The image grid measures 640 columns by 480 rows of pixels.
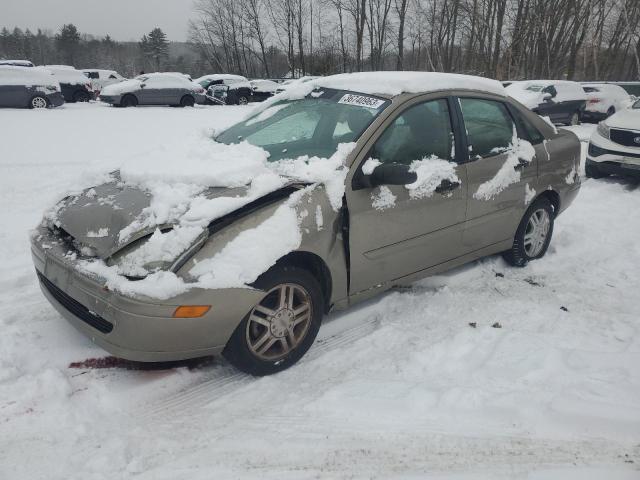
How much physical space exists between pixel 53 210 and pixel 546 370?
328 centimetres

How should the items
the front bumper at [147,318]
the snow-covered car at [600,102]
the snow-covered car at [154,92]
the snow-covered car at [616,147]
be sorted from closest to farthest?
the front bumper at [147,318] → the snow-covered car at [616,147] → the snow-covered car at [600,102] → the snow-covered car at [154,92]

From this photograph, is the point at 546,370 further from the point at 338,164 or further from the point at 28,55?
the point at 28,55

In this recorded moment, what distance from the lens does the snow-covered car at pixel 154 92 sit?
20.4m

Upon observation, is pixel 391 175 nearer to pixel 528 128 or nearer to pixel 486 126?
pixel 486 126

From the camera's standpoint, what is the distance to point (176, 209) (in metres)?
2.70

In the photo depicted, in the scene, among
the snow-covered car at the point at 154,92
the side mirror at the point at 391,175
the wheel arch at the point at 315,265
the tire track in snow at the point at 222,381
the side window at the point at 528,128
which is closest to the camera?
the tire track in snow at the point at 222,381

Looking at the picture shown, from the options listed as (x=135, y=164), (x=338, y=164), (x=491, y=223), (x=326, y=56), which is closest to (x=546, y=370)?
(x=491, y=223)

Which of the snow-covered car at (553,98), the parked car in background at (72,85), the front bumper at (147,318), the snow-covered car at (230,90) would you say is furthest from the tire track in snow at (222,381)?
the snow-covered car at (230,90)

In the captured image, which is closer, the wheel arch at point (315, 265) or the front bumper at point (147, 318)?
the front bumper at point (147, 318)

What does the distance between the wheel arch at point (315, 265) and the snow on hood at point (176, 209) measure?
0.13m

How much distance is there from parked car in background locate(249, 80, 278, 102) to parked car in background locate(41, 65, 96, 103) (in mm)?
8459

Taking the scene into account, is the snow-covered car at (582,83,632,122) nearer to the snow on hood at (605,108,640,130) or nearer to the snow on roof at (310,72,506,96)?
the snow on hood at (605,108,640,130)

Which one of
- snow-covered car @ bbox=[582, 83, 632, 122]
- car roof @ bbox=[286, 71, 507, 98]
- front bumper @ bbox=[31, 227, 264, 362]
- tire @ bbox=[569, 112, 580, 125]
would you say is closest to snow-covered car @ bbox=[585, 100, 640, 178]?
car roof @ bbox=[286, 71, 507, 98]

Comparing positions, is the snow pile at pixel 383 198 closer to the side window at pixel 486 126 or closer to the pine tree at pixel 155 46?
the side window at pixel 486 126
